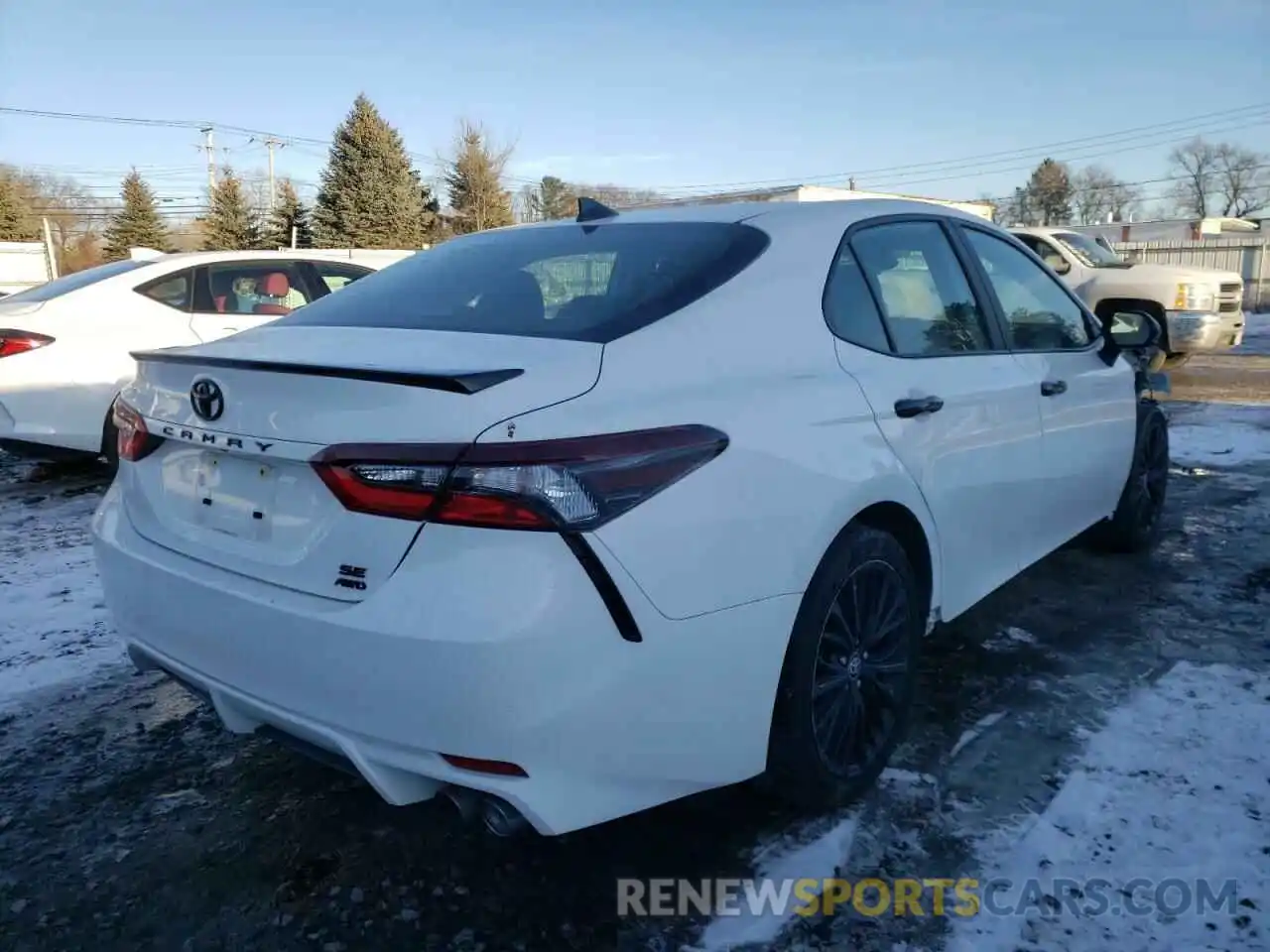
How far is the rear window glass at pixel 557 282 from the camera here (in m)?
2.38

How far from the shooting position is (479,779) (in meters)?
1.91

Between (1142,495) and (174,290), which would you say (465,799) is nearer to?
(1142,495)

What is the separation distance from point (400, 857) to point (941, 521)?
1.75m

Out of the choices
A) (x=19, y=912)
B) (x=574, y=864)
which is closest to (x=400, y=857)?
(x=574, y=864)

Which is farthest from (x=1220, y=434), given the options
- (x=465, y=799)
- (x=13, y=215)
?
(x=13, y=215)

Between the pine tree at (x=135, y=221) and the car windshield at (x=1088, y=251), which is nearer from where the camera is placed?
the car windshield at (x=1088, y=251)

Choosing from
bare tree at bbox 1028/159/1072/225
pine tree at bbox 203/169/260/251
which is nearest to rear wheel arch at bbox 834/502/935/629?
pine tree at bbox 203/169/260/251

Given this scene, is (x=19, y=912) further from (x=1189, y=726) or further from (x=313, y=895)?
(x=1189, y=726)

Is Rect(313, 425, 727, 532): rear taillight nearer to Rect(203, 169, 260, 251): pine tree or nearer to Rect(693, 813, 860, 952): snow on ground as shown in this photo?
Rect(693, 813, 860, 952): snow on ground

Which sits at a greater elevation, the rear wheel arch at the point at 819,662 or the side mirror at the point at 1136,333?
the side mirror at the point at 1136,333

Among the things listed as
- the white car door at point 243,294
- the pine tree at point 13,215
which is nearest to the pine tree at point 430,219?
the pine tree at point 13,215

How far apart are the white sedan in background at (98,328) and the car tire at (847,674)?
542cm

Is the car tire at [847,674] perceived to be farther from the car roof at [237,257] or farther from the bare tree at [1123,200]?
the bare tree at [1123,200]

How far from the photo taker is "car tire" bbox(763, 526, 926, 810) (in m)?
2.37
